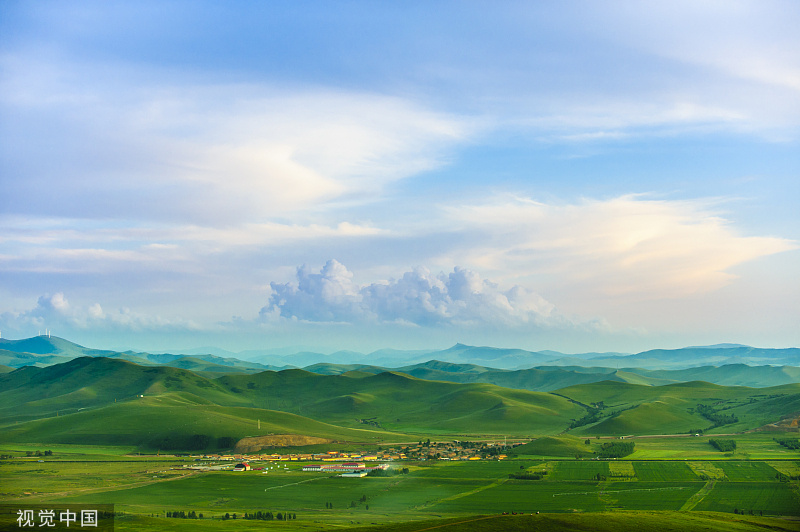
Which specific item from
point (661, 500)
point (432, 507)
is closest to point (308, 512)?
point (432, 507)

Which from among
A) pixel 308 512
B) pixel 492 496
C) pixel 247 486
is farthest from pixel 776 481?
pixel 247 486

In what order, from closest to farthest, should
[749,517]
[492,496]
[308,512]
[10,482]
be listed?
[749,517], [308,512], [492,496], [10,482]

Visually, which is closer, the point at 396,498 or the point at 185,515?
the point at 185,515

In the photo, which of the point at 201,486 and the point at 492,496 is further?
the point at 201,486

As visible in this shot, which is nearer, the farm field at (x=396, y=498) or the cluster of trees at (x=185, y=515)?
the cluster of trees at (x=185, y=515)

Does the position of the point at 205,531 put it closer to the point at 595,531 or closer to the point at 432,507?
the point at 432,507

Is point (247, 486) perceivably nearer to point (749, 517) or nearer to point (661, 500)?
point (661, 500)

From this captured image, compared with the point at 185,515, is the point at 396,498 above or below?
below

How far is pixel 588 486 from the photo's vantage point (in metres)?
191

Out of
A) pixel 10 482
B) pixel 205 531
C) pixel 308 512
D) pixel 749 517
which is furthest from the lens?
pixel 10 482

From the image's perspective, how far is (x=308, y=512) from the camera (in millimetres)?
161750

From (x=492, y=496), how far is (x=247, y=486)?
67.5 meters

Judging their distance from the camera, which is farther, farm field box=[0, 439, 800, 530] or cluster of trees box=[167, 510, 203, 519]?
farm field box=[0, 439, 800, 530]

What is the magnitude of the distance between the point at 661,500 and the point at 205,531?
10679cm
